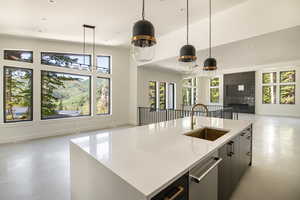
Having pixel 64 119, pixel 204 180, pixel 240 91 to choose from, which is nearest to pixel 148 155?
pixel 204 180

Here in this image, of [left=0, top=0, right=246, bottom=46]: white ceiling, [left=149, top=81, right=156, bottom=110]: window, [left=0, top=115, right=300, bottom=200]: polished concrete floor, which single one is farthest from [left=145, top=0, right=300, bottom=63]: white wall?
[left=149, top=81, right=156, bottom=110]: window

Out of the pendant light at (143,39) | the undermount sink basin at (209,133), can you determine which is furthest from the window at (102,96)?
the undermount sink basin at (209,133)

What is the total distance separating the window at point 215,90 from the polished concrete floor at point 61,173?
31.3 ft

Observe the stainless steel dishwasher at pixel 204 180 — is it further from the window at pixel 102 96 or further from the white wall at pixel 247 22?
the window at pixel 102 96

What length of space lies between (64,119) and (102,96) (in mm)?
1815

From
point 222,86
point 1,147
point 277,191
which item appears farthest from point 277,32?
point 222,86

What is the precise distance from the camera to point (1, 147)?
4.12 m

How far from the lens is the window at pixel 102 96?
646 centimetres

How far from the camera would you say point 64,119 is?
18.2ft

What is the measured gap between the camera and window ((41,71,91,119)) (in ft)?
17.3

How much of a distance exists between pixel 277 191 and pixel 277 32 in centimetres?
328

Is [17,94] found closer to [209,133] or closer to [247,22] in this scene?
[209,133]

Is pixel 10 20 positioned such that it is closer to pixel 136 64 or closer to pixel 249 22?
pixel 136 64

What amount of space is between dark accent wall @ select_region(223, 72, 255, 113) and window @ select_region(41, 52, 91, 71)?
11547 millimetres
